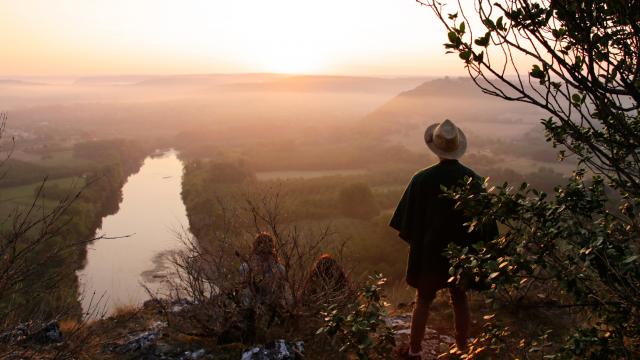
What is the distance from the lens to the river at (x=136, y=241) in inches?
1313

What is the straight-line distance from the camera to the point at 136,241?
4647 centimetres

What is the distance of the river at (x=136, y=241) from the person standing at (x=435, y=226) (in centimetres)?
1913

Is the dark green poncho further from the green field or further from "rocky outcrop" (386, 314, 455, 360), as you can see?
the green field

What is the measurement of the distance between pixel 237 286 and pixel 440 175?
2.65m

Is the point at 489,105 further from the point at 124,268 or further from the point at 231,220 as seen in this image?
the point at 231,220

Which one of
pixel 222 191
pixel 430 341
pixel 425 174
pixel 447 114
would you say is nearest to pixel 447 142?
pixel 425 174

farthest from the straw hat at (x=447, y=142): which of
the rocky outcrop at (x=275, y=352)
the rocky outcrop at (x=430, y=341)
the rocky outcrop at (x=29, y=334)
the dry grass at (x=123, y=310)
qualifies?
the dry grass at (x=123, y=310)

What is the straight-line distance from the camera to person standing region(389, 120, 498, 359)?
4121mm

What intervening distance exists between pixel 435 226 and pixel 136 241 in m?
47.3

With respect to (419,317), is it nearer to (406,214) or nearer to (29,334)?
(406,214)

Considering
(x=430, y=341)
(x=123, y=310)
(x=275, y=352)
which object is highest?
(x=275, y=352)

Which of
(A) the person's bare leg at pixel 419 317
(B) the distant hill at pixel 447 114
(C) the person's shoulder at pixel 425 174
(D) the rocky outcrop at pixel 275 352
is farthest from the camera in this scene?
(B) the distant hill at pixel 447 114

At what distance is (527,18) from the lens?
2131 millimetres

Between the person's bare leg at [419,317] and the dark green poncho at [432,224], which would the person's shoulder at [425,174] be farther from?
the person's bare leg at [419,317]
